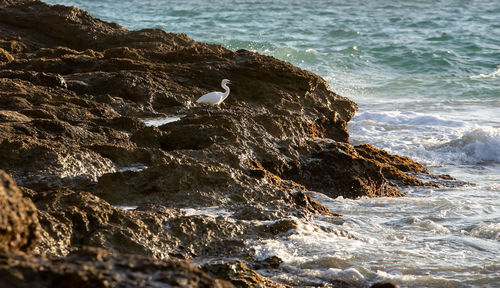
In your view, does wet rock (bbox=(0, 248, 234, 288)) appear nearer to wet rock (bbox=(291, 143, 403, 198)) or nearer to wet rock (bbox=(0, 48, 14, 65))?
wet rock (bbox=(291, 143, 403, 198))

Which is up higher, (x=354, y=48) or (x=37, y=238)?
(x=37, y=238)

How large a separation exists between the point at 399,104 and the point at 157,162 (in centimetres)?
910

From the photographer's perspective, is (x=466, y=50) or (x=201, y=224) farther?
(x=466, y=50)

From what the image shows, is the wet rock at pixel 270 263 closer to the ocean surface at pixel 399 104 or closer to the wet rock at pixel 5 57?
the ocean surface at pixel 399 104

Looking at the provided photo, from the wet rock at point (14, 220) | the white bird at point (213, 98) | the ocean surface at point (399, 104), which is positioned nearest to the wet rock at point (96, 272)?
the wet rock at point (14, 220)

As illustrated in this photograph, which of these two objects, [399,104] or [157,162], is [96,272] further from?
[399,104]

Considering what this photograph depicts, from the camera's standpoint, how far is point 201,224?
432 centimetres

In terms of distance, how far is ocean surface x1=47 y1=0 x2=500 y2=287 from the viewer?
450 centimetres

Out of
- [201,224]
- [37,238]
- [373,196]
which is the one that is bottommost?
[373,196]

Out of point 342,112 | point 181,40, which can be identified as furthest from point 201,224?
point 181,40

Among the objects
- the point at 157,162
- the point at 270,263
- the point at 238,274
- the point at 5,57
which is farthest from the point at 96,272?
the point at 5,57

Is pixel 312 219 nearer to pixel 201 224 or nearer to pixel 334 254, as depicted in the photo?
pixel 334 254

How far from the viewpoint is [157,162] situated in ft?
16.4

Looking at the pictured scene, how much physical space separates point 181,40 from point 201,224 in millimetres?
5724
